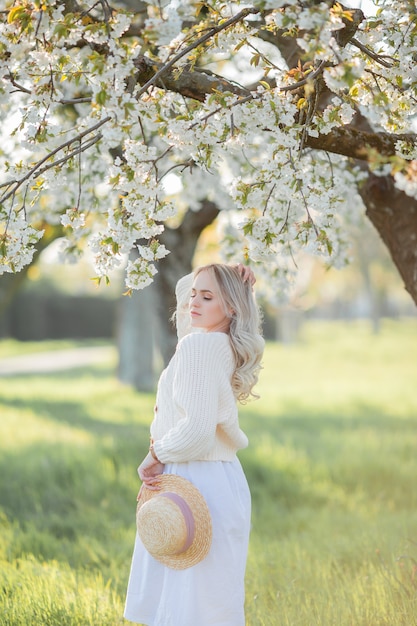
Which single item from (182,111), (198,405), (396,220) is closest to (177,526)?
(198,405)

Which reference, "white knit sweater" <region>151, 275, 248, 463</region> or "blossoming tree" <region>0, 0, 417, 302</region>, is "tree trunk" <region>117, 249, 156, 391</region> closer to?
"blossoming tree" <region>0, 0, 417, 302</region>

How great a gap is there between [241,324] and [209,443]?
484 mm

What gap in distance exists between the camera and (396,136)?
3482 millimetres

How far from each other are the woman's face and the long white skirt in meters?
0.54

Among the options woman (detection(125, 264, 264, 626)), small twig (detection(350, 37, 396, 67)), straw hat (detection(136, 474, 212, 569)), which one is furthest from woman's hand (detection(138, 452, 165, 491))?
small twig (detection(350, 37, 396, 67))

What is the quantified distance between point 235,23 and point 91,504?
494 cm

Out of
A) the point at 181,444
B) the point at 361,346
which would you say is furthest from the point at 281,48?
the point at 361,346

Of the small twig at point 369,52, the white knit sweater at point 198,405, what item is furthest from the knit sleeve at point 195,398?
the small twig at point 369,52

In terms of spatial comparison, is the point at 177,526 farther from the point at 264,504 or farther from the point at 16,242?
the point at 264,504

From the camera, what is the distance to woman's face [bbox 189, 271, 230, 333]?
125 inches

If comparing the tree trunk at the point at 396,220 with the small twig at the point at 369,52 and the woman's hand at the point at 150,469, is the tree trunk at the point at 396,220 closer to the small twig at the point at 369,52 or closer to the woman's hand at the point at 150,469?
the small twig at the point at 369,52

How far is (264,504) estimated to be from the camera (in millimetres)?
7379

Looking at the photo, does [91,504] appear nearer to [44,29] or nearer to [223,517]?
[223,517]

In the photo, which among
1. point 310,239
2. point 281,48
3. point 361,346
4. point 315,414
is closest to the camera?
point 310,239
